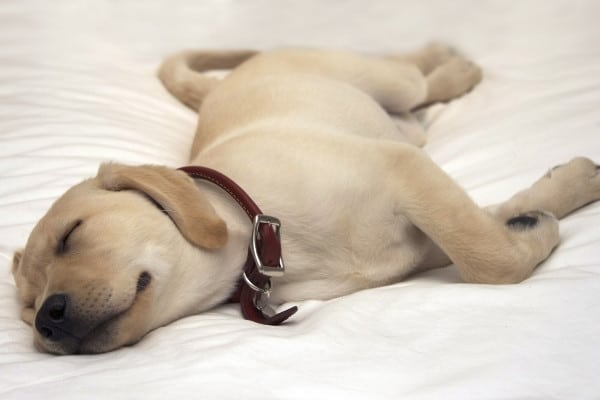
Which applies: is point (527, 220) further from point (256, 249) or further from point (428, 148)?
point (428, 148)

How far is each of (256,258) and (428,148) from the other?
1.42 m

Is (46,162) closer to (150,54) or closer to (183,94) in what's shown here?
(183,94)

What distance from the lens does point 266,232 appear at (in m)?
1.78

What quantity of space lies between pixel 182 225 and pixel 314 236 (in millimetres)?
361

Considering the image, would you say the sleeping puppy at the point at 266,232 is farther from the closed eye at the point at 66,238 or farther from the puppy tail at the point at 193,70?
the puppy tail at the point at 193,70

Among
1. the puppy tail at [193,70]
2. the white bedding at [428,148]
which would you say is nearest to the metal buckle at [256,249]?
the white bedding at [428,148]

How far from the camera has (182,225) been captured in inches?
71.6

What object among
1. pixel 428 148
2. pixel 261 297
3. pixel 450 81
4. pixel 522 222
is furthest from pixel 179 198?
pixel 450 81

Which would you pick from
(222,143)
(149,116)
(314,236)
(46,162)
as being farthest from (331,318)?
(149,116)

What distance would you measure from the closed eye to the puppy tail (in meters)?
1.66

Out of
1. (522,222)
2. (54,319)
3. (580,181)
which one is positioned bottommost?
(54,319)

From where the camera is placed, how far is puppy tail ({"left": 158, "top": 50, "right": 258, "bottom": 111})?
11.2ft

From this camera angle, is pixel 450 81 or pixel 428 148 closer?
pixel 428 148

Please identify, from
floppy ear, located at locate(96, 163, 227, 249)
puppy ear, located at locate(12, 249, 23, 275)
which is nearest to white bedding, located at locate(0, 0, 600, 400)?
puppy ear, located at locate(12, 249, 23, 275)
